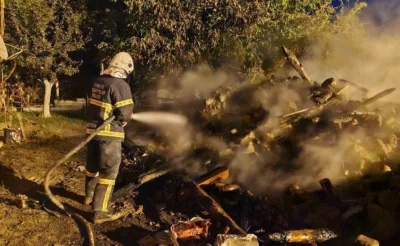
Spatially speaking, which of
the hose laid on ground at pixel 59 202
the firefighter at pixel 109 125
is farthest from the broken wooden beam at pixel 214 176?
the hose laid on ground at pixel 59 202

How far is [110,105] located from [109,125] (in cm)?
24

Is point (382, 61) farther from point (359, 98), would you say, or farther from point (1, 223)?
point (1, 223)

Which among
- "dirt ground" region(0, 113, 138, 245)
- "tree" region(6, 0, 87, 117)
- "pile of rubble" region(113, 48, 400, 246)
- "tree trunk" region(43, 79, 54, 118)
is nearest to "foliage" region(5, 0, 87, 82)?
"tree" region(6, 0, 87, 117)

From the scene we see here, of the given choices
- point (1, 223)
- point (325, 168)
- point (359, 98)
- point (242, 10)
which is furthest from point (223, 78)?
point (1, 223)

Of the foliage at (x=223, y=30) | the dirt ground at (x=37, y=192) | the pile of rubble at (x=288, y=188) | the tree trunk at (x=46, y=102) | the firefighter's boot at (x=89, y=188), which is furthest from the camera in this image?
the tree trunk at (x=46, y=102)

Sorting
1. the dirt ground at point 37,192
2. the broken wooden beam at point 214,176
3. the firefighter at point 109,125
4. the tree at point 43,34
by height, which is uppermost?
the tree at point 43,34

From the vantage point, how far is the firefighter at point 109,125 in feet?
13.2

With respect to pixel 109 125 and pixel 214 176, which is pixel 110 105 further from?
pixel 214 176

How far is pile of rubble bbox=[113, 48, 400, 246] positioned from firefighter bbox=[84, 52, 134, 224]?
0.59 m

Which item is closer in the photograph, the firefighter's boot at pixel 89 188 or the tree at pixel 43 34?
the firefighter's boot at pixel 89 188

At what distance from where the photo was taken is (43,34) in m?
11.7

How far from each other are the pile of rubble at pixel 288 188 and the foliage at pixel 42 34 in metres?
7.21

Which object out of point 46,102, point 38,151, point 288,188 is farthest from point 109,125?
point 46,102

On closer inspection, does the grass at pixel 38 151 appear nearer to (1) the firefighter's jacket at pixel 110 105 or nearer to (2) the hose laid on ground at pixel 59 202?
(2) the hose laid on ground at pixel 59 202
